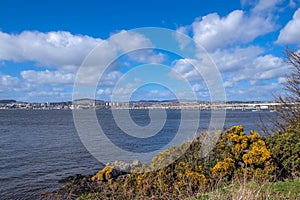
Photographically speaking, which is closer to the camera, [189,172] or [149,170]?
[189,172]

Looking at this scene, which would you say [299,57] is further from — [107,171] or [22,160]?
[22,160]

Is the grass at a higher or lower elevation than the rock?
higher

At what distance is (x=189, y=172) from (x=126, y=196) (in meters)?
2.39

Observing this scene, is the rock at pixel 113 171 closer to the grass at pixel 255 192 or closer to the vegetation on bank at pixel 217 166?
the vegetation on bank at pixel 217 166

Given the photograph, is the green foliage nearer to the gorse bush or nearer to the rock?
the gorse bush

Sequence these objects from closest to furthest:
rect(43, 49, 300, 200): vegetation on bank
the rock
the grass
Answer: the grass < rect(43, 49, 300, 200): vegetation on bank < the rock

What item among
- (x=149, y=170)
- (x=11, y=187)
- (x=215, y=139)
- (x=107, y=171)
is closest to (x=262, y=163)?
(x=215, y=139)

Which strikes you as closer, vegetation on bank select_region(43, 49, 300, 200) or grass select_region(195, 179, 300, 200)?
grass select_region(195, 179, 300, 200)

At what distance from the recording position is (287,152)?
1038 centimetres

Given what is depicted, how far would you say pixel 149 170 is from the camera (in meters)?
11.6

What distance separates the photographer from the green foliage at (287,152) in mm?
10172

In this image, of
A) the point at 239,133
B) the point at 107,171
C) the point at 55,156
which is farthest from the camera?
the point at 55,156

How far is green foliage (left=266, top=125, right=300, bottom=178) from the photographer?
10172mm

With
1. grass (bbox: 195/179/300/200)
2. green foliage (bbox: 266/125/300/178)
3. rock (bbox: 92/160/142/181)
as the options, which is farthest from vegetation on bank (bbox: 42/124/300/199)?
rock (bbox: 92/160/142/181)
